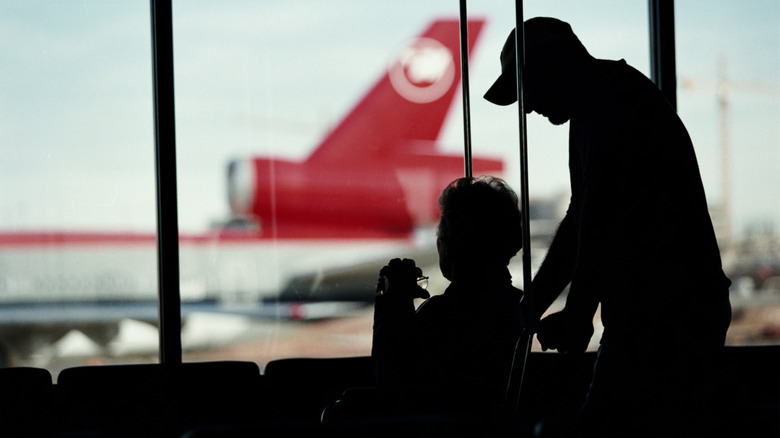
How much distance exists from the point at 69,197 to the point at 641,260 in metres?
5.64

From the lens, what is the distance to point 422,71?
9805mm

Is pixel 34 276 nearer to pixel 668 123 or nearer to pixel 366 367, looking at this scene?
pixel 366 367

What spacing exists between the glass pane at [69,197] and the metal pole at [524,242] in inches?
175

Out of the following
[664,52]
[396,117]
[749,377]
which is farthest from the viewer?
[396,117]

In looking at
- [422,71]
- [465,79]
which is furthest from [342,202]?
[465,79]

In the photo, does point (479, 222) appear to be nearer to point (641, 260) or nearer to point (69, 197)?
point (641, 260)

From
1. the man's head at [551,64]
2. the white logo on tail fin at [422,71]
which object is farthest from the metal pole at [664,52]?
the white logo on tail fin at [422,71]

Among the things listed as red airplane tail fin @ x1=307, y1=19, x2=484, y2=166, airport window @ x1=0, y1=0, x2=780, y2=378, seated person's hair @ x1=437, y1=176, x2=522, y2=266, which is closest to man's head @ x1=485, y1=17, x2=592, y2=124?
seated person's hair @ x1=437, y1=176, x2=522, y2=266

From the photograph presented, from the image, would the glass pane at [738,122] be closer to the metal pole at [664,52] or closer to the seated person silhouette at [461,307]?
the metal pole at [664,52]

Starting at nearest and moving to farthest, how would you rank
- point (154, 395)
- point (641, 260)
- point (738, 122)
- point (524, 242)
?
1. point (641, 260)
2. point (524, 242)
3. point (154, 395)
4. point (738, 122)

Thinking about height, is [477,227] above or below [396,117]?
below

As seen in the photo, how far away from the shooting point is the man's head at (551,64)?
4.13ft

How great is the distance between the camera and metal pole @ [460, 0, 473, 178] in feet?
5.38

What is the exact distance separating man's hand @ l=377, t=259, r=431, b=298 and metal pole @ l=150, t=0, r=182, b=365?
43.4 inches
